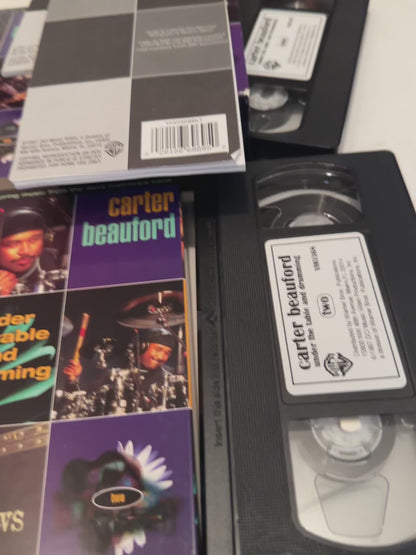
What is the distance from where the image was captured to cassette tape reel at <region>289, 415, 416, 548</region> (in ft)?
1.56

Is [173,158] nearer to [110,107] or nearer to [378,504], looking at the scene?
[110,107]

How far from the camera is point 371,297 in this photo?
0.57m

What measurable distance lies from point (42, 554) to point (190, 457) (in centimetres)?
14

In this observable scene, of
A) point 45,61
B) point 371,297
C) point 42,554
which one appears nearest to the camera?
point 42,554

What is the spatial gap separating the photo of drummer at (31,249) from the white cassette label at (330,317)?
0.22 m

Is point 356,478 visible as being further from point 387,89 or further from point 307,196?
point 387,89

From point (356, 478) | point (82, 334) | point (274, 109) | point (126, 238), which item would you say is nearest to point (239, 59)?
point (274, 109)

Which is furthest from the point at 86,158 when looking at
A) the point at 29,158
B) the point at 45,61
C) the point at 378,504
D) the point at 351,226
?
the point at 378,504

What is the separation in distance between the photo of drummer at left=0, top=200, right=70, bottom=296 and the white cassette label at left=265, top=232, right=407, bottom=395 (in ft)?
0.74

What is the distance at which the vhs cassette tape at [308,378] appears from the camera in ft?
1.54

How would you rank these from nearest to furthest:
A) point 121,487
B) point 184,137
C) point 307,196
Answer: point 121,487 < point 184,137 < point 307,196

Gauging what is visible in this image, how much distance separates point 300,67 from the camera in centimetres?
83

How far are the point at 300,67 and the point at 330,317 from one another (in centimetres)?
44

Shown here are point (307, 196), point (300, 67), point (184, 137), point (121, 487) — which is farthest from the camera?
point (300, 67)
